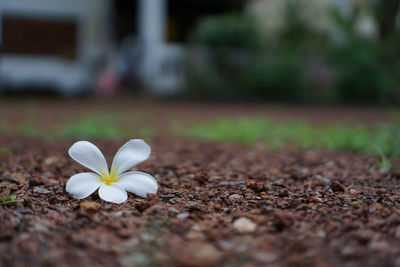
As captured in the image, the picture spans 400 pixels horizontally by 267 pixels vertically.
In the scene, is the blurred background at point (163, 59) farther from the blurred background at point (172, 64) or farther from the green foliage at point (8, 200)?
the green foliage at point (8, 200)

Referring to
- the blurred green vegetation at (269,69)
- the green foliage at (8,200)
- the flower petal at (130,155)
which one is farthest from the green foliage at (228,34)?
the green foliage at (8,200)

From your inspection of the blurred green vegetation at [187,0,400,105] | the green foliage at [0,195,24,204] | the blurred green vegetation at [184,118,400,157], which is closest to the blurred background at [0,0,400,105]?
the blurred green vegetation at [187,0,400,105]

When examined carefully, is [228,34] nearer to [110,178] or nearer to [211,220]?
[110,178]

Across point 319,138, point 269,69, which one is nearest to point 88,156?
point 319,138

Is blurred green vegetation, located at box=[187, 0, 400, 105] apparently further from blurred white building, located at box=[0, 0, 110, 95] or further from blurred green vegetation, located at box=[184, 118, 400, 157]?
blurred green vegetation, located at box=[184, 118, 400, 157]

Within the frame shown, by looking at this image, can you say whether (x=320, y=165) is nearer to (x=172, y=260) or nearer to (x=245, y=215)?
(x=245, y=215)

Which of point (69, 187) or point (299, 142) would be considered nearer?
point (69, 187)

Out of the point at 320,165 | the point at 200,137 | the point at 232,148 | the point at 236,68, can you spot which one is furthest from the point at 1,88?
the point at 320,165
